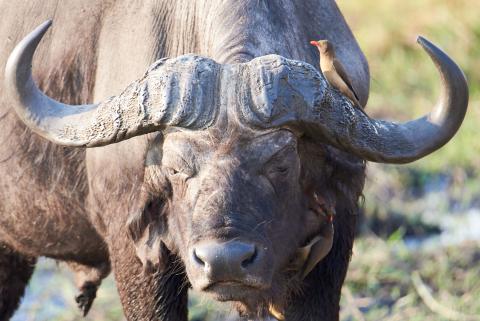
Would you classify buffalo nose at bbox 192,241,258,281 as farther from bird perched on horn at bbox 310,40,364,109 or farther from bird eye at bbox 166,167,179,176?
bird perched on horn at bbox 310,40,364,109

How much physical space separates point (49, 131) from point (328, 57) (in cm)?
109

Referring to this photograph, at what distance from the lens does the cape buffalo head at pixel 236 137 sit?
4719 millimetres

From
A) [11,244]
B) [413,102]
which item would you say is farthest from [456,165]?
[11,244]

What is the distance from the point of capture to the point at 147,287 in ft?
17.7

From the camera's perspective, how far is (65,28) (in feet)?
19.4

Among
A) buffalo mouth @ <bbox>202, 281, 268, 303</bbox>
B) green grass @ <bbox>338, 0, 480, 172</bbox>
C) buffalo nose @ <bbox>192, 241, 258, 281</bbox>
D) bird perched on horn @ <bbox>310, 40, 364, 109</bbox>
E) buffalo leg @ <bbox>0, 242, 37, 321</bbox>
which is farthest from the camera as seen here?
green grass @ <bbox>338, 0, 480, 172</bbox>

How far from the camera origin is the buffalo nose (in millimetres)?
4566

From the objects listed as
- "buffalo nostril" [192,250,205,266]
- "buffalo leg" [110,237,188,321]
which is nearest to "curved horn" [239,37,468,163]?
"buffalo nostril" [192,250,205,266]

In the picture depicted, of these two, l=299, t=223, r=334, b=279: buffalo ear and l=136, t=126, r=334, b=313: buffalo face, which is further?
l=299, t=223, r=334, b=279: buffalo ear

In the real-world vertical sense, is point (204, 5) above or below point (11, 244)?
above

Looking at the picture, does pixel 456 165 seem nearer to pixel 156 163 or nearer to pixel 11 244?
pixel 11 244

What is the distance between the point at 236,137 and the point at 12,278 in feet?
7.91

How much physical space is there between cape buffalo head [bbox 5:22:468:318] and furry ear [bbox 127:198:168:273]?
2.6 inches

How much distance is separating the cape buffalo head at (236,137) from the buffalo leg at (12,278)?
1.80m
